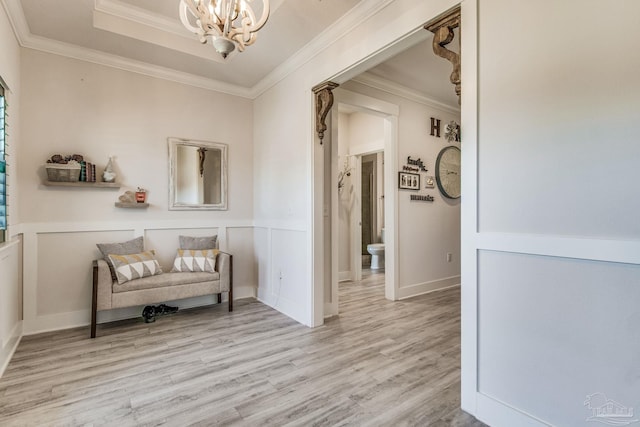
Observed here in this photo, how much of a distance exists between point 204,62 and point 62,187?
194 centimetres

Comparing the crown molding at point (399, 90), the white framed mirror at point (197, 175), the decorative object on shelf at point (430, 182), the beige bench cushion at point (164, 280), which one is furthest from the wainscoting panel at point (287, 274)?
the decorative object on shelf at point (430, 182)

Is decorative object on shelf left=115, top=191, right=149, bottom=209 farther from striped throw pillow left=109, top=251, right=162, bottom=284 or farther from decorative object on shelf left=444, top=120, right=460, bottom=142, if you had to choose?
decorative object on shelf left=444, top=120, right=460, bottom=142

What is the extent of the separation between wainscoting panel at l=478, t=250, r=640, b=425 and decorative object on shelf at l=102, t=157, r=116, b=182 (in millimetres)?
3497

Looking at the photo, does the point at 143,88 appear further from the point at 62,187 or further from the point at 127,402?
the point at 127,402

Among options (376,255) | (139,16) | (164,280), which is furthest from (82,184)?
(376,255)

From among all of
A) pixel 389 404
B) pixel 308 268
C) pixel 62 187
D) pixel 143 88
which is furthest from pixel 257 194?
pixel 389 404

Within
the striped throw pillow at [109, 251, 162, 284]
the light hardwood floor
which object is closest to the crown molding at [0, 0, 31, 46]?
the striped throw pillow at [109, 251, 162, 284]

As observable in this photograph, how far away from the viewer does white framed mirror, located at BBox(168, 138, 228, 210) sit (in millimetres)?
3723

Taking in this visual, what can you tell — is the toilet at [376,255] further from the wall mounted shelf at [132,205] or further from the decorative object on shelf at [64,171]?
the decorative object on shelf at [64,171]

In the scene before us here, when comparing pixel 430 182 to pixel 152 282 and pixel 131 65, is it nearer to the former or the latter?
pixel 152 282

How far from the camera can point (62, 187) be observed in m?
3.10

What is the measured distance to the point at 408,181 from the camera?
4.21m

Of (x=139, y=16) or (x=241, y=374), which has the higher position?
(x=139, y=16)

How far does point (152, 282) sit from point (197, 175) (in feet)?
4.62
